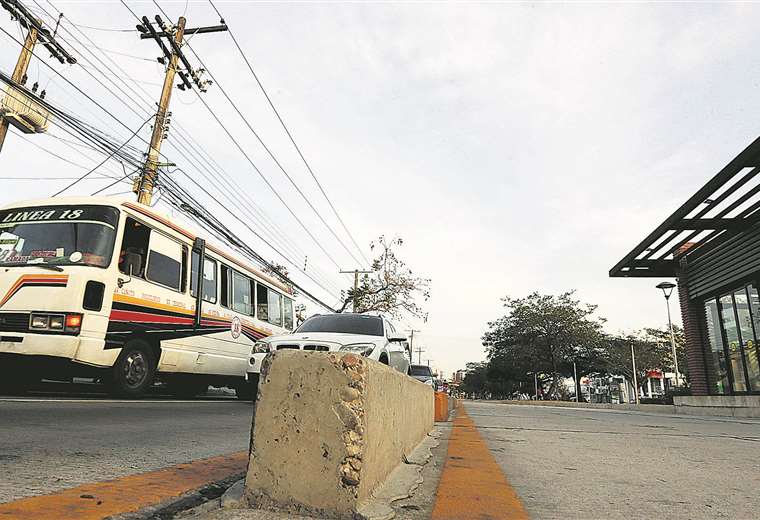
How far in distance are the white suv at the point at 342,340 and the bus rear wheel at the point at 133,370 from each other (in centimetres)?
152

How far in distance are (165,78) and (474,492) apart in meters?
16.2

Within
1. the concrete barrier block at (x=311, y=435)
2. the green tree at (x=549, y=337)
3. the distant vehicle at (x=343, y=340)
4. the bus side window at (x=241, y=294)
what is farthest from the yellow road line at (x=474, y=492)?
the green tree at (x=549, y=337)

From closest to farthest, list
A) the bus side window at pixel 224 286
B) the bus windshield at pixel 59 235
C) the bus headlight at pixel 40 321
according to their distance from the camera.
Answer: the bus headlight at pixel 40 321
the bus windshield at pixel 59 235
the bus side window at pixel 224 286

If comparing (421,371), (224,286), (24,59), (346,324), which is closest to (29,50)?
(24,59)

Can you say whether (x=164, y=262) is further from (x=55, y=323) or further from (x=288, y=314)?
(x=288, y=314)

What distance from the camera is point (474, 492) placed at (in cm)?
254

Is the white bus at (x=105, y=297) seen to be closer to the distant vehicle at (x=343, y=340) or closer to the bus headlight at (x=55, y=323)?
the bus headlight at (x=55, y=323)

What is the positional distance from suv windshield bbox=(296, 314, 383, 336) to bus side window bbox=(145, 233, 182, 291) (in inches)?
89.2

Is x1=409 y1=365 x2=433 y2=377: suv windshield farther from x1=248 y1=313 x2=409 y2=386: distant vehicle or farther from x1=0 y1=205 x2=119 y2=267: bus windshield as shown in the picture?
x1=0 y1=205 x2=119 y2=267: bus windshield

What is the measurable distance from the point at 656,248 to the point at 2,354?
1576 cm

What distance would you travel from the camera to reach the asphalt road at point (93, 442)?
7.57 feet

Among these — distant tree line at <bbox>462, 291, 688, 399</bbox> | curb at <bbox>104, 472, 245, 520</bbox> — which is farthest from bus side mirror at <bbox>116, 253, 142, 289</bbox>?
distant tree line at <bbox>462, 291, 688, 399</bbox>

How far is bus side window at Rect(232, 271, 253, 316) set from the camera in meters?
10.8

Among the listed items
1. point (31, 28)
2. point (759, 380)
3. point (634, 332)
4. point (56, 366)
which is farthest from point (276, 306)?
point (634, 332)
